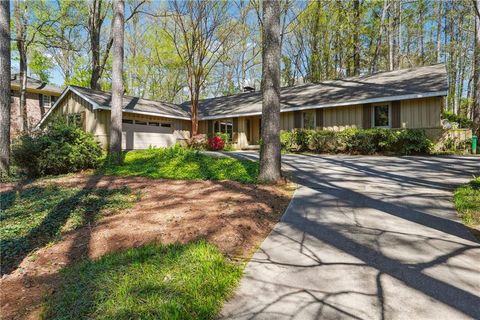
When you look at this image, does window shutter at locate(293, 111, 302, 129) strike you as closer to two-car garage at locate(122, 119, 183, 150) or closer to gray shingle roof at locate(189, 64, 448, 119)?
gray shingle roof at locate(189, 64, 448, 119)

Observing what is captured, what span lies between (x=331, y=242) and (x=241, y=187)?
3.03 metres

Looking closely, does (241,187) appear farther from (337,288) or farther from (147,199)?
(337,288)

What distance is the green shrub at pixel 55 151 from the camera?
30.4 feet

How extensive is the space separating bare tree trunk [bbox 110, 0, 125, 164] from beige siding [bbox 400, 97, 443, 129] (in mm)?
12844

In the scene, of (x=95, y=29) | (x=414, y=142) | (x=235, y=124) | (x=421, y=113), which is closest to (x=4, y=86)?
(x=235, y=124)

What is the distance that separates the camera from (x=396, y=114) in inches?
534

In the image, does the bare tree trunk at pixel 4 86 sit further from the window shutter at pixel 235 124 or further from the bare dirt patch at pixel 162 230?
the window shutter at pixel 235 124

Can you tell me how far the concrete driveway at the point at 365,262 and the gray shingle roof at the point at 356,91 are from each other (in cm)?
923

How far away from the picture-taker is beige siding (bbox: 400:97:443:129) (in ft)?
41.4

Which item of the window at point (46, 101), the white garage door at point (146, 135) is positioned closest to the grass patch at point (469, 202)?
the white garage door at point (146, 135)

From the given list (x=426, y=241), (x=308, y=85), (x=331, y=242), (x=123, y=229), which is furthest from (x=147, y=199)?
(x=308, y=85)

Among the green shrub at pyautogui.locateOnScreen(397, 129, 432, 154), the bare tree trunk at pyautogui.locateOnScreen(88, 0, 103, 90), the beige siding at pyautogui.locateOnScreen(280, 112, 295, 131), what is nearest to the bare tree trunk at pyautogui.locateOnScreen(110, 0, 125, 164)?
the beige siding at pyautogui.locateOnScreen(280, 112, 295, 131)

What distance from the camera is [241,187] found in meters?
6.39

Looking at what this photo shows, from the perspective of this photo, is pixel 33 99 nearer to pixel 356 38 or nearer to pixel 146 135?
pixel 146 135
